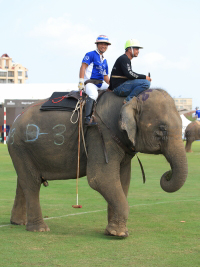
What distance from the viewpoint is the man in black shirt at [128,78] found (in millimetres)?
8250

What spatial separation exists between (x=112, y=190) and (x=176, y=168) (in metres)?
0.99

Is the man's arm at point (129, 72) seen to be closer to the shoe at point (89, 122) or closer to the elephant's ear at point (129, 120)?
the elephant's ear at point (129, 120)

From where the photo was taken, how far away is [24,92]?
4928 centimetres

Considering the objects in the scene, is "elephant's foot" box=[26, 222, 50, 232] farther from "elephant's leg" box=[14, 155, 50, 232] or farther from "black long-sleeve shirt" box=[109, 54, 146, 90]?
"black long-sleeve shirt" box=[109, 54, 146, 90]

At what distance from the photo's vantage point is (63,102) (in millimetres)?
8680

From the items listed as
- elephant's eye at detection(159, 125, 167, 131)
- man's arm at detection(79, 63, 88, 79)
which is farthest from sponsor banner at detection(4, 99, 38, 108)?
elephant's eye at detection(159, 125, 167, 131)

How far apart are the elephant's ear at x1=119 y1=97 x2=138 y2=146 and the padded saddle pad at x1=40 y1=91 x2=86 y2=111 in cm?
103

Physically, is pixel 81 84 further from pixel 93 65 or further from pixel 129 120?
pixel 129 120

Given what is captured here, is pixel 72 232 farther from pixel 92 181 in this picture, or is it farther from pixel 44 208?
pixel 44 208

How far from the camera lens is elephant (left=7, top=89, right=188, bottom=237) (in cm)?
774

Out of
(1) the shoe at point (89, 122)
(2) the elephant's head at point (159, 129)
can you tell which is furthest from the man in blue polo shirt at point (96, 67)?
(2) the elephant's head at point (159, 129)

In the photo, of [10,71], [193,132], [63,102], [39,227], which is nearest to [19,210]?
[39,227]

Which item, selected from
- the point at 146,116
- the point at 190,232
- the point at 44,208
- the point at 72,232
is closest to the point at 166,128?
the point at 146,116

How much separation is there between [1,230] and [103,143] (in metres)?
2.11
